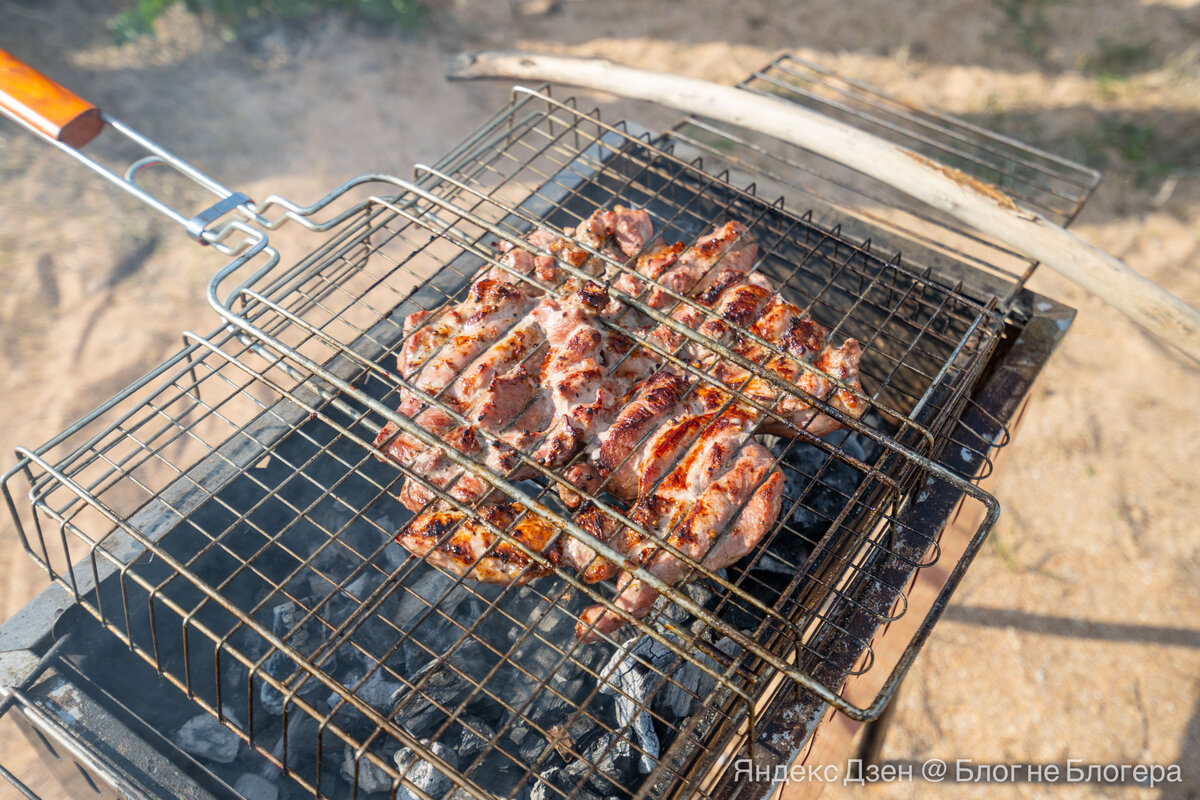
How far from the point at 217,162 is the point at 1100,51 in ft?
28.4

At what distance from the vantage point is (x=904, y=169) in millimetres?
3590

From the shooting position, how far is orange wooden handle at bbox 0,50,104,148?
3178 millimetres

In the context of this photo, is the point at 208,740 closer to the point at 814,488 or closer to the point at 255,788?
the point at 255,788

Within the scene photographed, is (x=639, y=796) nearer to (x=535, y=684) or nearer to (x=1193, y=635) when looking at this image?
(x=535, y=684)

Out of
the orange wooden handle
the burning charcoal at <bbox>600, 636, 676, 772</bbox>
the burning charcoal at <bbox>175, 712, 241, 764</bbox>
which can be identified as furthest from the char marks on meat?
the orange wooden handle

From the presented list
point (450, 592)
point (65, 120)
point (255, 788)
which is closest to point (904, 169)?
point (450, 592)

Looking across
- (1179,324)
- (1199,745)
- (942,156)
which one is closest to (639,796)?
(1179,324)

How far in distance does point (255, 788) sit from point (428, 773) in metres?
0.67

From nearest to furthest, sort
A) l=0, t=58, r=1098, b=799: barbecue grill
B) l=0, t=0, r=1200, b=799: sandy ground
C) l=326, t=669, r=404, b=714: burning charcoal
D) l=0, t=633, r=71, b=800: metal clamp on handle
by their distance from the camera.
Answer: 1. l=0, t=58, r=1098, b=799: barbecue grill
2. l=0, t=633, r=71, b=800: metal clamp on handle
3. l=326, t=669, r=404, b=714: burning charcoal
4. l=0, t=0, r=1200, b=799: sandy ground

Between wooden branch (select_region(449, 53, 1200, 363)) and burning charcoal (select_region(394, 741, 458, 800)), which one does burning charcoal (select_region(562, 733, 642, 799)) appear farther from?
wooden branch (select_region(449, 53, 1200, 363))

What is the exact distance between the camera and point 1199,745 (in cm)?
441

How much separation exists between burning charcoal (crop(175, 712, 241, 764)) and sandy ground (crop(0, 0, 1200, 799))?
6.83 feet

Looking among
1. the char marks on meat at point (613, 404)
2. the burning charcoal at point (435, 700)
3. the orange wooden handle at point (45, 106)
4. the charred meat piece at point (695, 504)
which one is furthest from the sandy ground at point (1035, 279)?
the orange wooden handle at point (45, 106)

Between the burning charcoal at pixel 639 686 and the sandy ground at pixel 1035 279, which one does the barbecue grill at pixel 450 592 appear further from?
the sandy ground at pixel 1035 279
